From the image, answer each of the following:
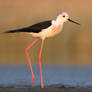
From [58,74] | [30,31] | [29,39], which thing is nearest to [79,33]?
[29,39]

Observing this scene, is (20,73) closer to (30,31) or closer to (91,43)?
A: (30,31)

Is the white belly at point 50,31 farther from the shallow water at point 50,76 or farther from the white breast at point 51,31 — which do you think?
the shallow water at point 50,76

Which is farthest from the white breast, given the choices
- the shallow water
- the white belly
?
the shallow water

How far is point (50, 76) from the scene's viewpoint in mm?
12977

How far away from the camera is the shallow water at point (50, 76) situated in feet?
38.0

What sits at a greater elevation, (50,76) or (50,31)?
(50,31)

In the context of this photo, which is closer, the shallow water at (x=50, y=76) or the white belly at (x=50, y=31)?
the white belly at (x=50, y=31)

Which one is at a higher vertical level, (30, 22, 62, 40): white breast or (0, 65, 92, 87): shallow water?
(30, 22, 62, 40): white breast

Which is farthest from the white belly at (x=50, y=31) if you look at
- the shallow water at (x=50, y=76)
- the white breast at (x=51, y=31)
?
the shallow water at (x=50, y=76)

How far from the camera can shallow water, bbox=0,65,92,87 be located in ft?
38.0

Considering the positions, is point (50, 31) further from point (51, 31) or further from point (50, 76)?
point (50, 76)

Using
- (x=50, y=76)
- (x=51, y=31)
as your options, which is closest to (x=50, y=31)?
(x=51, y=31)

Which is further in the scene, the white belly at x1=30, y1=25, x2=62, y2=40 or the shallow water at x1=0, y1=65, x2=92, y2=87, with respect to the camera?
the shallow water at x1=0, y1=65, x2=92, y2=87

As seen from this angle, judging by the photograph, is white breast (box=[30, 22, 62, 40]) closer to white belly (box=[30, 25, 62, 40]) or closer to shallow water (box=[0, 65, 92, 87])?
white belly (box=[30, 25, 62, 40])
